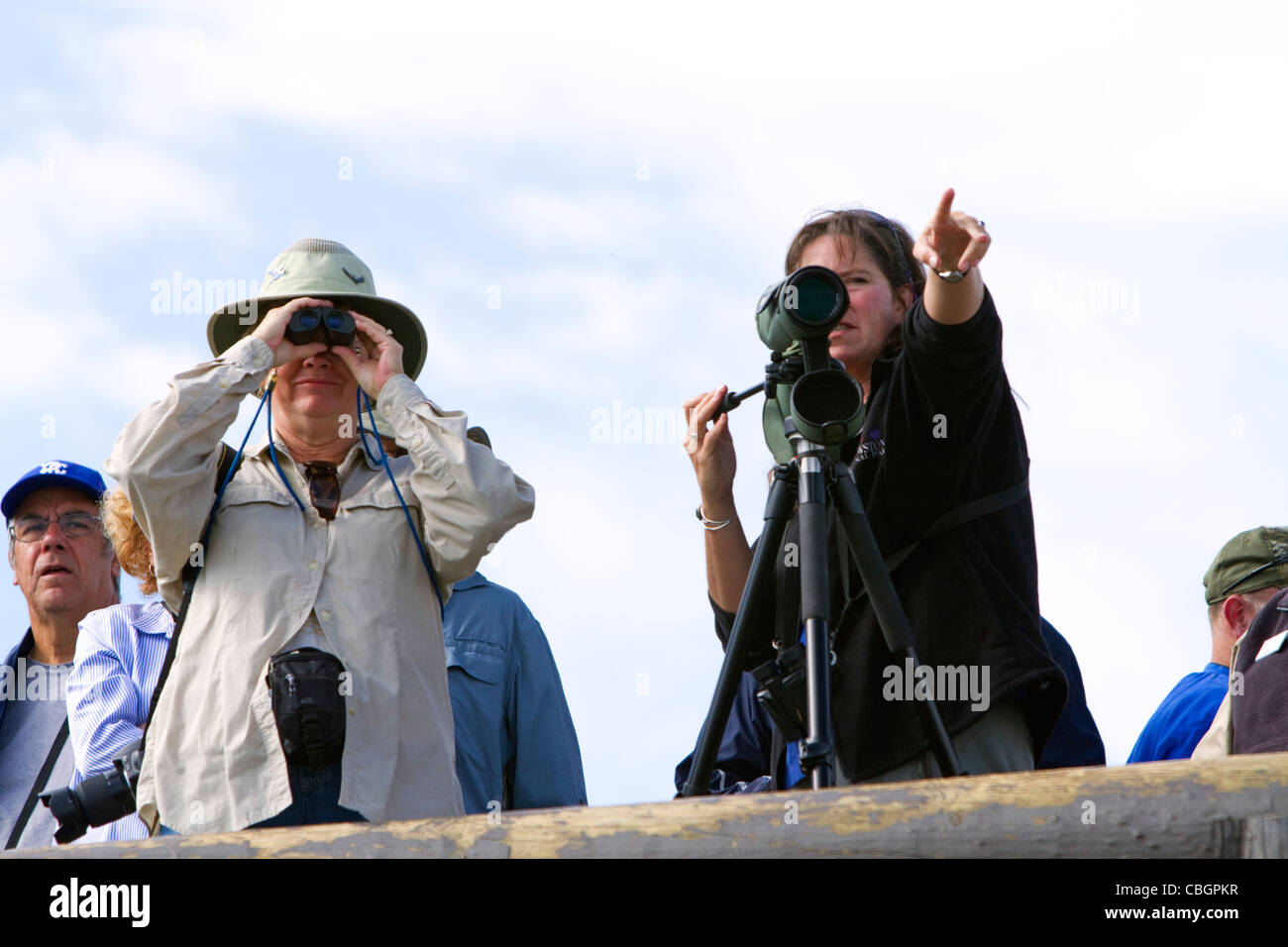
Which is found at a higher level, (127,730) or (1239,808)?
(127,730)

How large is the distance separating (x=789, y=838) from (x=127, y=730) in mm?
2119

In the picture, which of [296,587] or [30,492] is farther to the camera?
[30,492]

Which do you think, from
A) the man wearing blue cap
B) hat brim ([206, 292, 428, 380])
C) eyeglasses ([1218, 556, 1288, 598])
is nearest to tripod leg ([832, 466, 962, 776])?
hat brim ([206, 292, 428, 380])

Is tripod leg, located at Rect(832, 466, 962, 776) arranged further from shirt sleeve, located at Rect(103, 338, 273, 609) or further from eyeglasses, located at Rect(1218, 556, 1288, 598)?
eyeglasses, located at Rect(1218, 556, 1288, 598)

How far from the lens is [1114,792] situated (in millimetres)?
2061

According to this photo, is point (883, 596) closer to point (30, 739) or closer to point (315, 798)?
point (315, 798)

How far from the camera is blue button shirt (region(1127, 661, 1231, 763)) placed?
13.7 ft

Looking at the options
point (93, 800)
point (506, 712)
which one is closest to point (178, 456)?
point (93, 800)

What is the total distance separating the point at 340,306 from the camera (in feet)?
12.5

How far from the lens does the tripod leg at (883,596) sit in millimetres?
2844

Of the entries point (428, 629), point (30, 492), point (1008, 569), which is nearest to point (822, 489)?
point (1008, 569)

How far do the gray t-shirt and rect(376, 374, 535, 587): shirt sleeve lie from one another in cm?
138
